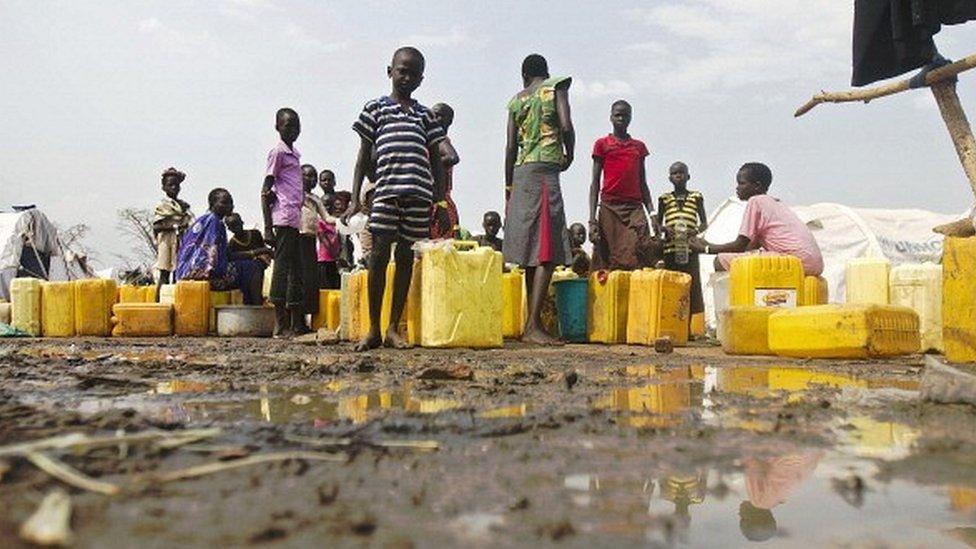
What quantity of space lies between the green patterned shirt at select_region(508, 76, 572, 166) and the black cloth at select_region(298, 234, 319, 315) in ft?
7.64

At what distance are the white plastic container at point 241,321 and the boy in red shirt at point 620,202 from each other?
10.3 feet

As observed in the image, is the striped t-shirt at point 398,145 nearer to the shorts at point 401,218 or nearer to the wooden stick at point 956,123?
the shorts at point 401,218

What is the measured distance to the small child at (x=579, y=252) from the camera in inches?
380

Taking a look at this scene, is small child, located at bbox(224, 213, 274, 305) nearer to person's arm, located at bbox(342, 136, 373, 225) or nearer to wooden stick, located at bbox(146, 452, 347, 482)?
person's arm, located at bbox(342, 136, 373, 225)

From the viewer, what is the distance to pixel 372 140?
193 inches

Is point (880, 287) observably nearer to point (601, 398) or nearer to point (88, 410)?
point (601, 398)

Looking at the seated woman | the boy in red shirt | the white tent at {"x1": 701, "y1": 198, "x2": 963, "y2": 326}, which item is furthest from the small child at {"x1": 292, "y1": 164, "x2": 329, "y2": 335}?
the white tent at {"x1": 701, "y1": 198, "x2": 963, "y2": 326}

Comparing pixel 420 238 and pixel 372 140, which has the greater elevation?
pixel 372 140

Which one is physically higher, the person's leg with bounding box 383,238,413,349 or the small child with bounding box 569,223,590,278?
the small child with bounding box 569,223,590,278

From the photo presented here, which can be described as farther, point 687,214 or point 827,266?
point 827,266

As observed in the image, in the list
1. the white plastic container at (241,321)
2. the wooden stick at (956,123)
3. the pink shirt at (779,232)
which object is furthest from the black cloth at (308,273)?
the wooden stick at (956,123)

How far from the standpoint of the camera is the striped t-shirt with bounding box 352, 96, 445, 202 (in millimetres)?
4758

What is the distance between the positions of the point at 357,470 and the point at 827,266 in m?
11.8

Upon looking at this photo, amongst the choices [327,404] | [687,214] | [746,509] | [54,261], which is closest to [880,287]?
[687,214]
